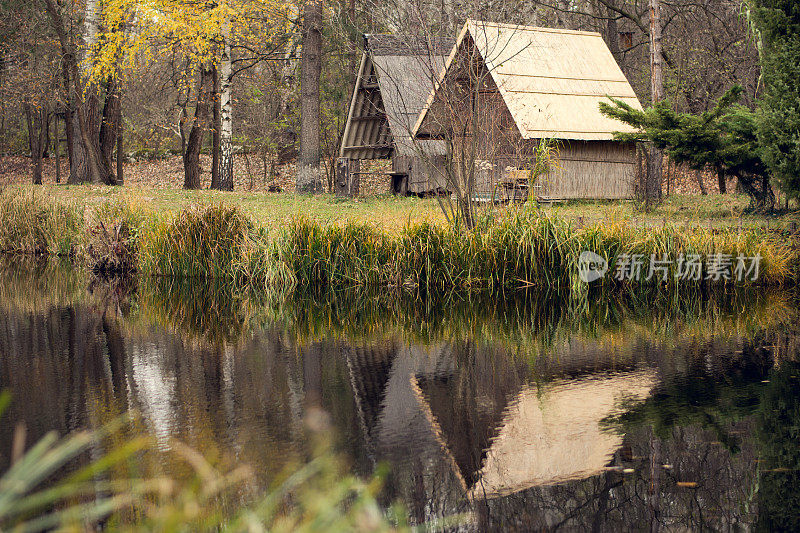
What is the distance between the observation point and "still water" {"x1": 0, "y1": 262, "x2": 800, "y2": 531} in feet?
16.8

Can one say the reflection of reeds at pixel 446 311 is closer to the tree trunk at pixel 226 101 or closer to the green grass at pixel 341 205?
the green grass at pixel 341 205

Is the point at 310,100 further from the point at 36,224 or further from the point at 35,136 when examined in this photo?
the point at 35,136

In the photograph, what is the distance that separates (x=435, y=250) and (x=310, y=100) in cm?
1244

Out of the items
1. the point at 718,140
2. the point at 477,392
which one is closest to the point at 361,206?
the point at 718,140

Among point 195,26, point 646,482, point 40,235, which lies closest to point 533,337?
point 646,482

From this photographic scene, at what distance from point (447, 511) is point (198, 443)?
6.35 ft

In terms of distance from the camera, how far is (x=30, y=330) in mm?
10453

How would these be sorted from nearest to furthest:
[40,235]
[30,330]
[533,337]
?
[533,337] < [30,330] < [40,235]

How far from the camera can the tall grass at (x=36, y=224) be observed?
56.7 ft

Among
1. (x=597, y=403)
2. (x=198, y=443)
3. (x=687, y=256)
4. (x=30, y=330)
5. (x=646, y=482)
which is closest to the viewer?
(x=646, y=482)

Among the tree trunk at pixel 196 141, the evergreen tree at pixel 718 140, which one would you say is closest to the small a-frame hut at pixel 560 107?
the evergreen tree at pixel 718 140

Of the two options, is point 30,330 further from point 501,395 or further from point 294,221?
point 501,395

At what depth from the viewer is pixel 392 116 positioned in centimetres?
2272

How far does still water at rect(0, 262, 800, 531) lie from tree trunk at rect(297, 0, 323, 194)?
39.4 feet
